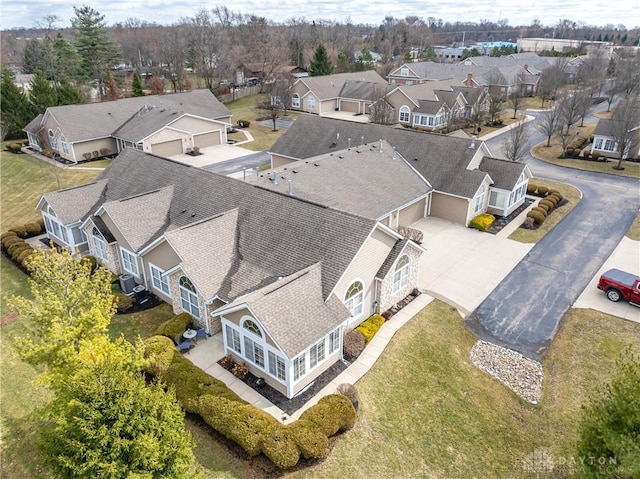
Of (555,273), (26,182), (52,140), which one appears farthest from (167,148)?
(555,273)

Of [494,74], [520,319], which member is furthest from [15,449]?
[494,74]

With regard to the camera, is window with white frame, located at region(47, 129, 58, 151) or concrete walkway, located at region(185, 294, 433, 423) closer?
concrete walkway, located at region(185, 294, 433, 423)

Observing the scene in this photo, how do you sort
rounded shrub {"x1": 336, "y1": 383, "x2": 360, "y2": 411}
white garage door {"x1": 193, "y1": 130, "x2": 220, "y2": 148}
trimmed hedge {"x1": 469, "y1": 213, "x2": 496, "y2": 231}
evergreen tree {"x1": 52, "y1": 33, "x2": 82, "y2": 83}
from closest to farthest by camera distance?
rounded shrub {"x1": 336, "y1": 383, "x2": 360, "y2": 411}
trimmed hedge {"x1": 469, "y1": 213, "x2": 496, "y2": 231}
white garage door {"x1": 193, "y1": 130, "x2": 220, "y2": 148}
evergreen tree {"x1": 52, "y1": 33, "x2": 82, "y2": 83}

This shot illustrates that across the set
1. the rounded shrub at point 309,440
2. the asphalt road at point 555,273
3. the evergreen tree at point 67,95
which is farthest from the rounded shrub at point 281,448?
the evergreen tree at point 67,95

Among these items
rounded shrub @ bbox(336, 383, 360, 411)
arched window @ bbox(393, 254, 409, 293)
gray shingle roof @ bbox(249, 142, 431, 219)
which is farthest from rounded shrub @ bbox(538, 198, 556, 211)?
rounded shrub @ bbox(336, 383, 360, 411)

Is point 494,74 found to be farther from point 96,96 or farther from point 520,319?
point 96,96

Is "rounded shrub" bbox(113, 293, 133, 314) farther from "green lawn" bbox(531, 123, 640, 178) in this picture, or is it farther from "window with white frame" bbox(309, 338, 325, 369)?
"green lawn" bbox(531, 123, 640, 178)

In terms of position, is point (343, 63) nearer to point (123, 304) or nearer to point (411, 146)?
point (411, 146)
